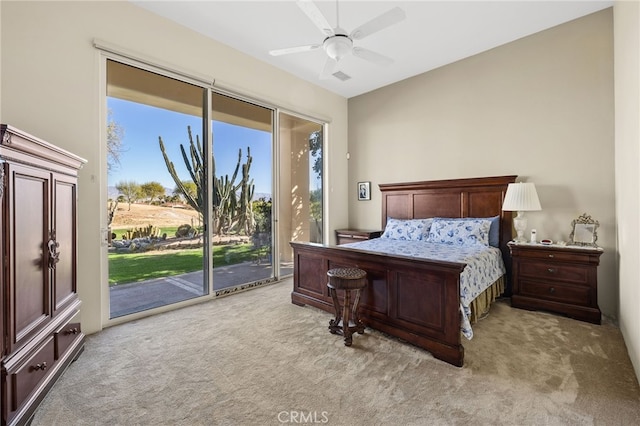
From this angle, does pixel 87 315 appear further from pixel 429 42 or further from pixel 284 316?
pixel 429 42

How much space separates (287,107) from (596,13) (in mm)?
3884

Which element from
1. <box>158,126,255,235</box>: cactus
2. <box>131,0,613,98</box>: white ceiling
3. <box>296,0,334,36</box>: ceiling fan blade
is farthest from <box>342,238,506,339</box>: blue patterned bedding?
<box>131,0,613,98</box>: white ceiling

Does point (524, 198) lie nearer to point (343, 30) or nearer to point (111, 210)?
point (343, 30)

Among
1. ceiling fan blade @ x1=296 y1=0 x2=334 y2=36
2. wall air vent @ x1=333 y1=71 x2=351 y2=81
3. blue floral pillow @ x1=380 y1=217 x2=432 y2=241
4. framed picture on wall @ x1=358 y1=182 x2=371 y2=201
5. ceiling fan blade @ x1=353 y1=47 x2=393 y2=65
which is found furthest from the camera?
framed picture on wall @ x1=358 y1=182 x2=371 y2=201

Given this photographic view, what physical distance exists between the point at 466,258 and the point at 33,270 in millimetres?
3382

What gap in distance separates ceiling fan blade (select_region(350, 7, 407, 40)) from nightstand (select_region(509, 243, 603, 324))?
2.73m

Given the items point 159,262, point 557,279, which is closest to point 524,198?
point 557,279

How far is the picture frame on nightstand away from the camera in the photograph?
305cm

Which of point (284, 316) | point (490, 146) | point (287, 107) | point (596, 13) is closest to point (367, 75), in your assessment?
point (287, 107)

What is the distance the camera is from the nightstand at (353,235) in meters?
4.90

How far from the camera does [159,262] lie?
3.38m

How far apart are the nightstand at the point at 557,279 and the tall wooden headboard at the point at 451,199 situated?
497mm

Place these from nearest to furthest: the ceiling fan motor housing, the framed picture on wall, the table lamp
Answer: the ceiling fan motor housing, the table lamp, the framed picture on wall

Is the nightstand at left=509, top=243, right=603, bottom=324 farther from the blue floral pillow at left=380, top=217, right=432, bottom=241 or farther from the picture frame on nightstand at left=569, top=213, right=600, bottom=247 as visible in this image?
the blue floral pillow at left=380, top=217, right=432, bottom=241
